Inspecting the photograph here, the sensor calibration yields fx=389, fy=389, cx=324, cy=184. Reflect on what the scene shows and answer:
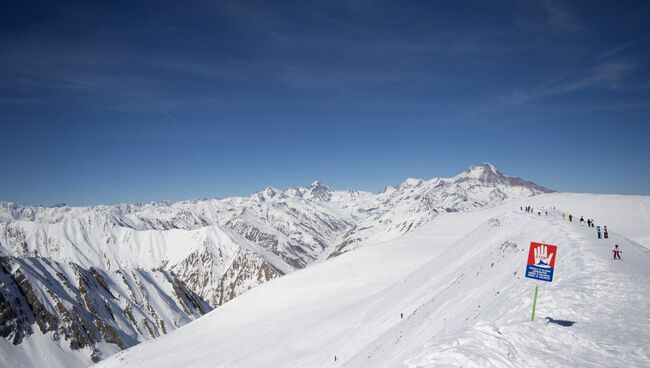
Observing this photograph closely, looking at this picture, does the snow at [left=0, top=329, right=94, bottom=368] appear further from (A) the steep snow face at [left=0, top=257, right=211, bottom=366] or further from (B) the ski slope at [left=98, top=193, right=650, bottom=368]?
(B) the ski slope at [left=98, top=193, right=650, bottom=368]

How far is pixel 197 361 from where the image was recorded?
41094 millimetres

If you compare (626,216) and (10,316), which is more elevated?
(626,216)

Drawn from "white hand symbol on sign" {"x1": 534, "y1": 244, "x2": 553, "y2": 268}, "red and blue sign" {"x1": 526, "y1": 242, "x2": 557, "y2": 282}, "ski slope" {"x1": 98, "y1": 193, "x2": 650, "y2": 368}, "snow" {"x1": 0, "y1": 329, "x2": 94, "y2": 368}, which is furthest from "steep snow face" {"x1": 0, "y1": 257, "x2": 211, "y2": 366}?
"white hand symbol on sign" {"x1": 534, "y1": 244, "x2": 553, "y2": 268}

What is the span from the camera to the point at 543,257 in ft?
49.5

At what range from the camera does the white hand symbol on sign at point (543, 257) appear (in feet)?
49.2

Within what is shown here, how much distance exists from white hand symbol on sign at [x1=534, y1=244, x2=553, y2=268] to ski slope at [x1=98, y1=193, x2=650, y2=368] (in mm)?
1921

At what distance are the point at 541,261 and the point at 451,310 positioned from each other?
9.32 meters

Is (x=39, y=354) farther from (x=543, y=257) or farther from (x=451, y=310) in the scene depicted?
(x=543, y=257)

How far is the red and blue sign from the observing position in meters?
14.9

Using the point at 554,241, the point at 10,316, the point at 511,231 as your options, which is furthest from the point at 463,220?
the point at 10,316

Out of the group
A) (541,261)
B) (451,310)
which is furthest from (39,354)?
(541,261)

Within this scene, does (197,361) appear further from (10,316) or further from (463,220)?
(10,316)

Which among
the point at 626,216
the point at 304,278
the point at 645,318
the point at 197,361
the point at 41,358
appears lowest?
the point at 41,358

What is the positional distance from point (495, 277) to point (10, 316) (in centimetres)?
17625
